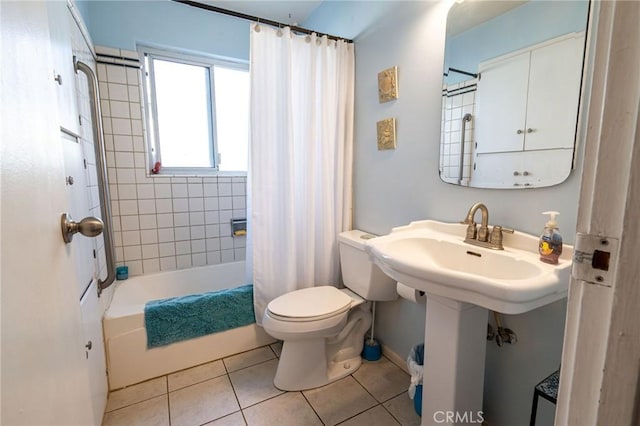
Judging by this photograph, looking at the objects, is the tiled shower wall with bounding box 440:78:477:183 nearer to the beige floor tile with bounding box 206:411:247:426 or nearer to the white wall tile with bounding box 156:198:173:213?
the beige floor tile with bounding box 206:411:247:426

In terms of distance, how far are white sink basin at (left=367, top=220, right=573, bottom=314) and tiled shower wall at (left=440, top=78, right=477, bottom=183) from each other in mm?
253

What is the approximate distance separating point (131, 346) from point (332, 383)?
3.64 feet

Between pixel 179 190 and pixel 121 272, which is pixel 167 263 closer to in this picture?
pixel 121 272

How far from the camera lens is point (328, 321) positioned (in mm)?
1479

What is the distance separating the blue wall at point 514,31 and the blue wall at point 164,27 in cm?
180

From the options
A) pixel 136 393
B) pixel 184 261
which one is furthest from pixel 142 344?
pixel 184 261

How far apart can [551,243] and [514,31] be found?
81 centimetres

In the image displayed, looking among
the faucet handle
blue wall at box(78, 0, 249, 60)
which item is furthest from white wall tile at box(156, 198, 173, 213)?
the faucet handle

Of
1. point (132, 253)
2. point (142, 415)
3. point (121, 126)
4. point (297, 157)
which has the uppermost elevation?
point (121, 126)

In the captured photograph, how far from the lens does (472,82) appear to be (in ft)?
4.13

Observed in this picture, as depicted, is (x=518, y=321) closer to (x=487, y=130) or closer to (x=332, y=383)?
(x=487, y=130)

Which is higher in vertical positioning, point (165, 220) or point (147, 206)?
point (147, 206)

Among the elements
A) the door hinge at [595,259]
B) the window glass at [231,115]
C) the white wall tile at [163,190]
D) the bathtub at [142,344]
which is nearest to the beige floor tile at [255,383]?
the bathtub at [142,344]

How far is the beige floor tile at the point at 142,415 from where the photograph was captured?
4.48ft
